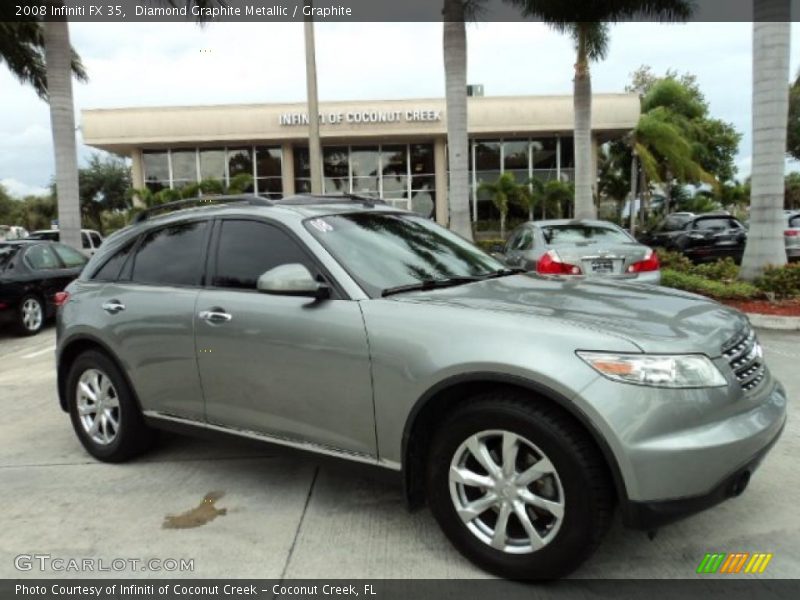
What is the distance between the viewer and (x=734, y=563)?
2998 mm

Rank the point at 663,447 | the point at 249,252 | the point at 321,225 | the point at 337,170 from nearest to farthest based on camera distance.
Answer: the point at 663,447
the point at 321,225
the point at 249,252
the point at 337,170

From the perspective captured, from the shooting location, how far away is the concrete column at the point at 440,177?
27.8m

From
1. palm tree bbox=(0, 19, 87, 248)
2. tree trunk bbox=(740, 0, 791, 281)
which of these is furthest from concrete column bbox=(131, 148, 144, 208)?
tree trunk bbox=(740, 0, 791, 281)

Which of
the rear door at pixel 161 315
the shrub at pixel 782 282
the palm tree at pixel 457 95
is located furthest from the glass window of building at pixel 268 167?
the rear door at pixel 161 315

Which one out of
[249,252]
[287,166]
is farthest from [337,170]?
[249,252]

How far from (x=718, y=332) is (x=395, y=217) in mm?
2066

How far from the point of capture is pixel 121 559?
3232mm

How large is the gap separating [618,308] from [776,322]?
6.42 m

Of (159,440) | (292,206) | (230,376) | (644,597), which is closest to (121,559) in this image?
(230,376)

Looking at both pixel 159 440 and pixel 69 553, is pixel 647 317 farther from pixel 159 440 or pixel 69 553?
pixel 159 440

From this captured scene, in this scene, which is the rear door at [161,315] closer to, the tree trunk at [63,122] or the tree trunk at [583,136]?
the tree trunk at [63,122]

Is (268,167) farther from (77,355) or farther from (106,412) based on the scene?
(106,412)

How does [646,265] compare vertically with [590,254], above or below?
below

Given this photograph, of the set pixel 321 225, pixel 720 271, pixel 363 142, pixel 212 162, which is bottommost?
pixel 720 271
